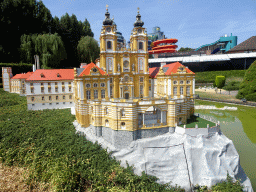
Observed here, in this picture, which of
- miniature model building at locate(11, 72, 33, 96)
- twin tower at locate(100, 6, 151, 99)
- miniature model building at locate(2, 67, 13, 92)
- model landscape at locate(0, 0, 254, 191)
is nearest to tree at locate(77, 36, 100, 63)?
miniature model building at locate(11, 72, 33, 96)

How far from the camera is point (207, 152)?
2098 cm

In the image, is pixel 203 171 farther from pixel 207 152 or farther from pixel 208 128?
pixel 208 128

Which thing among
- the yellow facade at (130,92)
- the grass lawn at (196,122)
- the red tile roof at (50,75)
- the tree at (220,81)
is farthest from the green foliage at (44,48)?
the tree at (220,81)

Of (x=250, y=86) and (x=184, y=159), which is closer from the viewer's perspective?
(x=184, y=159)

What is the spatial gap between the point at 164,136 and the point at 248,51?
6010cm

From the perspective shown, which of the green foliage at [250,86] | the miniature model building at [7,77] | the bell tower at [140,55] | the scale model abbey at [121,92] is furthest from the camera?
the miniature model building at [7,77]

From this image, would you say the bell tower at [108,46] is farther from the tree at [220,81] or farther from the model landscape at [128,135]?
the tree at [220,81]

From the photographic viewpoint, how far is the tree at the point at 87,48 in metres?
55.3

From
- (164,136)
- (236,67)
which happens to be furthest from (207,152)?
(236,67)

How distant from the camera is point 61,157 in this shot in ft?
67.9

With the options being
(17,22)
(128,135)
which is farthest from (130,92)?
(17,22)

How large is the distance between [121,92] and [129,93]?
139cm

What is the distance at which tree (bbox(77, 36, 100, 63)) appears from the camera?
55.3 m

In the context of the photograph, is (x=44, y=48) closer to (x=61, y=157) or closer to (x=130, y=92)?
(x=130, y=92)
